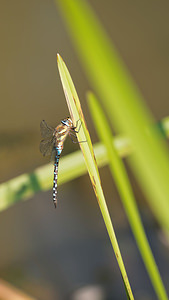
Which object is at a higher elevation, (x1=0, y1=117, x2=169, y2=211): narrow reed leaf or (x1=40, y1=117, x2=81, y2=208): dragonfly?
(x1=40, y1=117, x2=81, y2=208): dragonfly

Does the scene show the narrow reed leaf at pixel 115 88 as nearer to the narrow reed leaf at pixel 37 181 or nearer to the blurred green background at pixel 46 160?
the narrow reed leaf at pixel 37 181

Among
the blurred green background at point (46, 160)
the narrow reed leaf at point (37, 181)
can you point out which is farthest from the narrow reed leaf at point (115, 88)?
the blurred green background at point (46, 160)

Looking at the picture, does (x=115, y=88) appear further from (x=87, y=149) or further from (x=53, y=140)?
(x=53, y=140)

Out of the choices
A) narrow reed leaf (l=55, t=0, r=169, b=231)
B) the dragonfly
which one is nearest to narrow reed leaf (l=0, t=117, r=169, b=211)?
narrow reed leaf (l=55, t=0, r=169, b=231)

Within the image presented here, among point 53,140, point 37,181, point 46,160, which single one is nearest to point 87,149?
point 37,181

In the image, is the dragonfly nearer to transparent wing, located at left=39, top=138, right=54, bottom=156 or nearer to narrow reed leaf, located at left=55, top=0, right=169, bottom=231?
transparent wing, located at left=39, top=138, right=54, bottom=156

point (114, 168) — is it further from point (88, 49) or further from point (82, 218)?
point (82, 218)

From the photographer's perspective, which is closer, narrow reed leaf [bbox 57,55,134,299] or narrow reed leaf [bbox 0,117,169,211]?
narrow reed leaf [bbox 57,55,134,299]

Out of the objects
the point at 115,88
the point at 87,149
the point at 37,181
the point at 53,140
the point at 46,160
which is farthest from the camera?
the point at 46,160

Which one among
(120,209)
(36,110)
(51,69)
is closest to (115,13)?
(51,69)
